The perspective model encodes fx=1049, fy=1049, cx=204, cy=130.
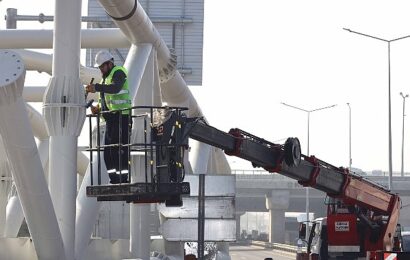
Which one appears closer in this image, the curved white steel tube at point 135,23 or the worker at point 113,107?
the worker at point 113,107

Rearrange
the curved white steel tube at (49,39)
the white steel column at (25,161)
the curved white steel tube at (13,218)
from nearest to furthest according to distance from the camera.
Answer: the white steel column at (25,161), the curved white steel tube at (49,39), the curved white steel tube at (13,218)

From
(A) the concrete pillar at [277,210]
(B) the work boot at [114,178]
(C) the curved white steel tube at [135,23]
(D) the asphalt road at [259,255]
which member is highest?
(C) the curved white steel tube at [135,23]

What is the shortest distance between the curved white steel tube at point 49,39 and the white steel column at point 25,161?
10.3 metres

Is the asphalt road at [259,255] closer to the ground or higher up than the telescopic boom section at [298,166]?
closer to the ground

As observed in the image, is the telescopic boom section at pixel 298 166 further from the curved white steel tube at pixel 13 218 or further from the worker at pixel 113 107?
the curved white steel tube at pixel 13 218

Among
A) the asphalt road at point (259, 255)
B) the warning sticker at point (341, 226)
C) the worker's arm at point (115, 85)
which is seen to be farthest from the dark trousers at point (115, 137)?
the asphalt road at point (259, 255)

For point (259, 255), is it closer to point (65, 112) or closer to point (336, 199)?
point (336, 199)

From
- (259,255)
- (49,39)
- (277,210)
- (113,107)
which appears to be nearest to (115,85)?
(113,107)

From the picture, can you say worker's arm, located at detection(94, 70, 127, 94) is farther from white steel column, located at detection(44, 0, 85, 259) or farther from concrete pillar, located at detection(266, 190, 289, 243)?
concrete pillar, located at detection(266, 190, 289, 243)

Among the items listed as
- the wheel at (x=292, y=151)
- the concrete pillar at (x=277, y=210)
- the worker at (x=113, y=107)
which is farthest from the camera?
the concrete pillar at (x=277, y=210)

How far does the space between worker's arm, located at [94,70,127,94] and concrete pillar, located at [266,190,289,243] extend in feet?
307

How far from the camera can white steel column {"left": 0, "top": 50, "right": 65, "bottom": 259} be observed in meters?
15.7

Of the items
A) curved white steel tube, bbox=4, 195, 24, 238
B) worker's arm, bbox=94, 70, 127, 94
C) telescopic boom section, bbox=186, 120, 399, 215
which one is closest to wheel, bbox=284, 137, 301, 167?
telescopic boom section, bbox=186, 120, 399, 215

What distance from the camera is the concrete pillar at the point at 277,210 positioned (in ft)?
358
